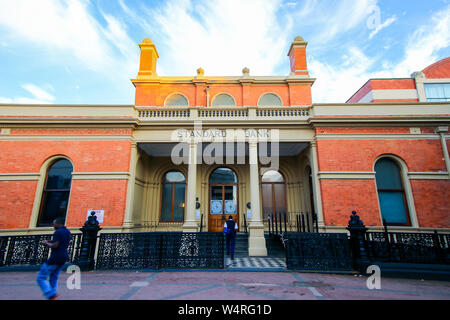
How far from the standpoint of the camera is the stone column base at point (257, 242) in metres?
9.31

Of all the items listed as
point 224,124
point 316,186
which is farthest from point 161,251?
point 316,186

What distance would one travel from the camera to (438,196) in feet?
31.3

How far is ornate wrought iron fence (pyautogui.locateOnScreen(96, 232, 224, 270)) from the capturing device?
690 centimetres

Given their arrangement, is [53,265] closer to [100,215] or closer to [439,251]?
[100,215]

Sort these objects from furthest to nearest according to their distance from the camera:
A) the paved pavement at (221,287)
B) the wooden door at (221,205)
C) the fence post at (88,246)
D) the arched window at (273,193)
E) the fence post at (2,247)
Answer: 1. the arched window at (273,193)
2. the wooden door at (221,205)
3. the fence post at (2,247)
4. the fence post at (88,246)
5. the paved pavement at (221,287)

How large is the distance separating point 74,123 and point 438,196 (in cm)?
1610

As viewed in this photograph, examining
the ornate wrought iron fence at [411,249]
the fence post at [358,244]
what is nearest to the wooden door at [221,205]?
the fence post at [358,244]

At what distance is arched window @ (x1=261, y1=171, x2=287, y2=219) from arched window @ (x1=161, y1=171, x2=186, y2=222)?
15.4 ft

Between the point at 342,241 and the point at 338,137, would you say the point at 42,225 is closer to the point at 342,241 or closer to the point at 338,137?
the point at 342,241

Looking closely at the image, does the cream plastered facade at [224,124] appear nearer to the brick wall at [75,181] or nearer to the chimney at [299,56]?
the brick wall at [75,181]

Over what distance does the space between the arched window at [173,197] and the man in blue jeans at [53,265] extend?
872 cm

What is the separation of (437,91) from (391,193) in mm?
17474

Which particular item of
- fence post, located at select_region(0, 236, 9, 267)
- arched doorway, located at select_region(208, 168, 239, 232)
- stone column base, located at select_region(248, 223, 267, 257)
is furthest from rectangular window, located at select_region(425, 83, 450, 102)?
fence post, located at select_region(0, 236, 9, 267)
